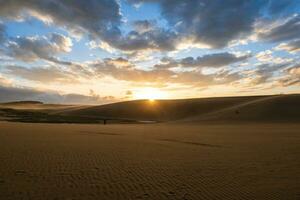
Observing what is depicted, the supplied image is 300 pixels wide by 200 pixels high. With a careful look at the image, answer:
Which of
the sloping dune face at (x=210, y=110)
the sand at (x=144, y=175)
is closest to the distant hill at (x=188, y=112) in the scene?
A: the sloping dune face at (x=210, y=110)

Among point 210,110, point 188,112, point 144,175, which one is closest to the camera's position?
point 144,175

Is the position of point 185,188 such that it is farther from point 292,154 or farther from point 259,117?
point 259,117

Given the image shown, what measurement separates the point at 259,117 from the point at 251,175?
1938 inches

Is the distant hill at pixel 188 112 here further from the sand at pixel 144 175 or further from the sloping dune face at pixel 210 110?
the sand at pixel 144 175

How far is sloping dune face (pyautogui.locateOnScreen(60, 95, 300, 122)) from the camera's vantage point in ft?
195

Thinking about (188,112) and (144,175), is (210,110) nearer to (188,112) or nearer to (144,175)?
(188,112)

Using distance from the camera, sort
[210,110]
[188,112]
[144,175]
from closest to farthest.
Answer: [144,175] < [210,110] < [188,112]

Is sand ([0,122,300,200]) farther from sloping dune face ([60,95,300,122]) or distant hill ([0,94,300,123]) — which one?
sloping dune face ([60,95,300,122])

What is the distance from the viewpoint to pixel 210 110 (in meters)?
81.7

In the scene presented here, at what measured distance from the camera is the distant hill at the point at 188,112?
5934 centimetres

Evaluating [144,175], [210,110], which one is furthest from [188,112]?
[144,175]

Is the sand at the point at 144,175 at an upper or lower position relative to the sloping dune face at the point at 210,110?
lower

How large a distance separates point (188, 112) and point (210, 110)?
5546 mm

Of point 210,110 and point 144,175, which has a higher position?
point 210,110
